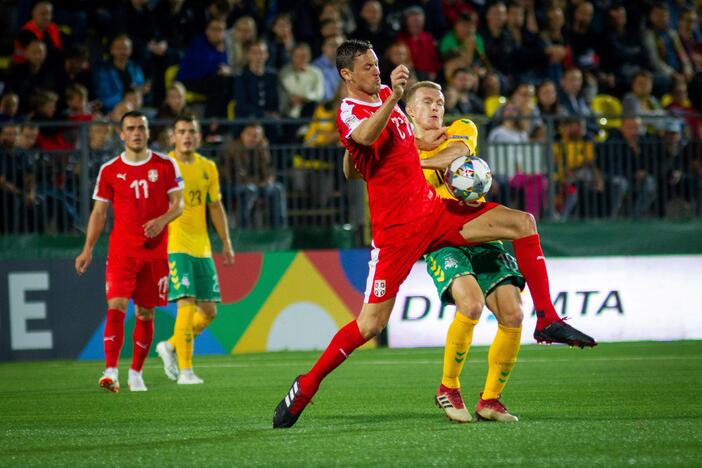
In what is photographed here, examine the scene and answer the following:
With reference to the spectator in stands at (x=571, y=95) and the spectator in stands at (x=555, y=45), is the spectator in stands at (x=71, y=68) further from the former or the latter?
the spectator in stands at (x=555, y=45)

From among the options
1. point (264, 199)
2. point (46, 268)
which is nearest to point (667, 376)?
point (264, 199)

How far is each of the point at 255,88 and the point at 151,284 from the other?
5.99 meters

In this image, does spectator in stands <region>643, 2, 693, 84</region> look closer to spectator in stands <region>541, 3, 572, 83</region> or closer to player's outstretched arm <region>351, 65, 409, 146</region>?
spectator in stands <region>541, 3, 572, 83</region>

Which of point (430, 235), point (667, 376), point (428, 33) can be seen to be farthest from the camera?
point (428, 33)

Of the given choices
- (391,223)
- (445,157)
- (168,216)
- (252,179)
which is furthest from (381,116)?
(252,179)

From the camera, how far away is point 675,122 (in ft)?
53.6

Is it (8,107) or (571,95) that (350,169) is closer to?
(8,107)

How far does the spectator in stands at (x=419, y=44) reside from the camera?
60.1 feet

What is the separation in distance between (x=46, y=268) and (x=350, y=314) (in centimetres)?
357

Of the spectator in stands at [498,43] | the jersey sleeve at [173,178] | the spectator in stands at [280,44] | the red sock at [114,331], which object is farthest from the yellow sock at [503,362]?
the spectator in stands at [498,43]

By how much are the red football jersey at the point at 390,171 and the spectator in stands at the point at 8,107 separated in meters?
8.73

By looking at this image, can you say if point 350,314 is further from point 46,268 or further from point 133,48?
point 133,48

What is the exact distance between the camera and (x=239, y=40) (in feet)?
56.3

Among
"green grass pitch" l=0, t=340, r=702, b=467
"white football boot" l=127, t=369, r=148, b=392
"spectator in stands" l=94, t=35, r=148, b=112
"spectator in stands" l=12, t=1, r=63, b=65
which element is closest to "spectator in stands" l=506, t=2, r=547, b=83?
"spectator in stands" l=94, t=35, r=148, b=112
